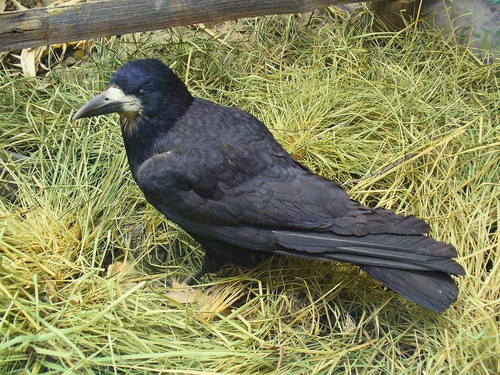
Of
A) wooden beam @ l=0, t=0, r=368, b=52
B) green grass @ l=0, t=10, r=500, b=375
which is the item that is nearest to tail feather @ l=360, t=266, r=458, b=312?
green grass @ l=0, t=10, r=500, b=375

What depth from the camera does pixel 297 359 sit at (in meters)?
2.46

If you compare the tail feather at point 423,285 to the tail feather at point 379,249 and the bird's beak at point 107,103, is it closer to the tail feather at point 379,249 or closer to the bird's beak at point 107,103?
the tail feather at point 379,249

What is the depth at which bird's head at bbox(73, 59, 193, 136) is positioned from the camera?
8.59 feet

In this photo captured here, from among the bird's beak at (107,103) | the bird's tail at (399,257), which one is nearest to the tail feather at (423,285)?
the bird's tail at (399,257)

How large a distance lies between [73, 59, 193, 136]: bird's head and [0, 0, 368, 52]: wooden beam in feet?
3.01

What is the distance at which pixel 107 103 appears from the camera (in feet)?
8.63

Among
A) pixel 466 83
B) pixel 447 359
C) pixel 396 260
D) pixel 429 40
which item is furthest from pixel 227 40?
pixel 447 359

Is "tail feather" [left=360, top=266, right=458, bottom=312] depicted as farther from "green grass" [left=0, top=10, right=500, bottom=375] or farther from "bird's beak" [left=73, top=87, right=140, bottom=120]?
"bird's beak" [left=73, top=87, right=140, bottom=120]

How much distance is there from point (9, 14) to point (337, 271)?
8.08ft

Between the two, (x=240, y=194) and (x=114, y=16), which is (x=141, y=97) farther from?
(x=114, y=16)

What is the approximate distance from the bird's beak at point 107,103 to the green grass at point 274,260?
68 centimetres

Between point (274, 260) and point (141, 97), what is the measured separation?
1.13m

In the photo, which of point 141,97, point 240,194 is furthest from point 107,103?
point 240,194

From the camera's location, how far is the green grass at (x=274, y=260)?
2443 millimetres
